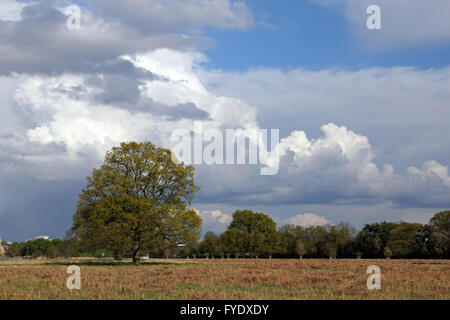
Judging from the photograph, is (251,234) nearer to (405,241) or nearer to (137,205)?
(405,241)

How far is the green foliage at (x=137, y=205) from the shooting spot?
198ft

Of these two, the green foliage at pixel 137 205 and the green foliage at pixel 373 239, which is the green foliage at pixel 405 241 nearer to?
the green foliage at pixel 373 239

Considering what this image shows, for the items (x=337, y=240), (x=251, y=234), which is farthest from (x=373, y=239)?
(x=251, y=234)

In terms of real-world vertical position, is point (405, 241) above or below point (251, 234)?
below

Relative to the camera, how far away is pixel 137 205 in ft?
199

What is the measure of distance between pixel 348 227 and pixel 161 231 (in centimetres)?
10660

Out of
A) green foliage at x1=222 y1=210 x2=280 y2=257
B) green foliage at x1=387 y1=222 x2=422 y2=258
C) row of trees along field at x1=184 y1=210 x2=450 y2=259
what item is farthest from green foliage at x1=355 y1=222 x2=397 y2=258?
green foliage at x1=222 y1=210 x2=280 y2=257

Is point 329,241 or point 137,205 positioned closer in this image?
point 137,205

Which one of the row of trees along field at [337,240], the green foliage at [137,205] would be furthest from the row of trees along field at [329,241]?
the green foliage at [137,205]

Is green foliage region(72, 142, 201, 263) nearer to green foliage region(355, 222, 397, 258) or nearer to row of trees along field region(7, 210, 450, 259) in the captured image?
row of trees along field region(7, 210, 450, 259)

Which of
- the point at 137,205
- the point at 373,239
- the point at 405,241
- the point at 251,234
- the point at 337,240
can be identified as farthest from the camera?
the point at 337,240

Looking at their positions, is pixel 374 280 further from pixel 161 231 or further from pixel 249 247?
pixel 249 247

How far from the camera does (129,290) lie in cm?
2591
